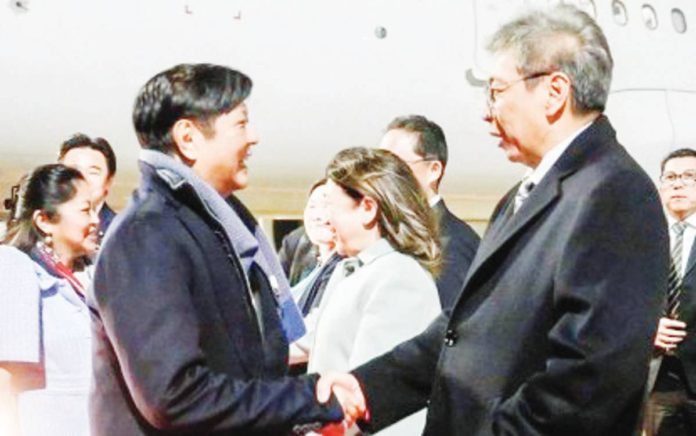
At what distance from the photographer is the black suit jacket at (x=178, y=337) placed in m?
1.59

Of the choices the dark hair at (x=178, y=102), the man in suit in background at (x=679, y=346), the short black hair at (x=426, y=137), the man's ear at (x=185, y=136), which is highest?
the dark hair at (x=178, y=102)

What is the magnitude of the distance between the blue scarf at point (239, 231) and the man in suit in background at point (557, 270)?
210 millimetres

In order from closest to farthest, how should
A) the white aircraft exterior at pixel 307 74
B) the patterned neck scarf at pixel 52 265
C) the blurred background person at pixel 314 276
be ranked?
the patterned neck scarf at pixel 52 265 < the blurred background person at pixel 314 276 < the white aircraft exterior at pixel 307 74

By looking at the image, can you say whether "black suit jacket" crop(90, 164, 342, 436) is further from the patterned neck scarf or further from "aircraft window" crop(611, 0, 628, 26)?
"aircraft window" crop(611, 0, 628, 26)

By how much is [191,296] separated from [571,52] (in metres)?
0.70

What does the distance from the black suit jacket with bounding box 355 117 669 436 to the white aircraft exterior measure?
1.48 m

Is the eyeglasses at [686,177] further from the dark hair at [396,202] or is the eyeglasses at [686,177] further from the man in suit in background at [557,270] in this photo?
the man in suit in background at [557,270]

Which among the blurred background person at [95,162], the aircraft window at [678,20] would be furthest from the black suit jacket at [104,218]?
the aircraft window at [678,20]

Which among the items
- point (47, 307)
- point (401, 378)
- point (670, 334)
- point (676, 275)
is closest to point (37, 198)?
point (47, 307)

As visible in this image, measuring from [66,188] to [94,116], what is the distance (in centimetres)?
107

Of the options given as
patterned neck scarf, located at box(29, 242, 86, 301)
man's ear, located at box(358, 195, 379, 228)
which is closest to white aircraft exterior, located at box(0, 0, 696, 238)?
man's ear, located at box(358, 195, 379, 228)

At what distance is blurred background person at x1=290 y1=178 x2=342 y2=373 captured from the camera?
2988 millimetres

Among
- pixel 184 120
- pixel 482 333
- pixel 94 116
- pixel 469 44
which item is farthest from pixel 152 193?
pixel 469 44

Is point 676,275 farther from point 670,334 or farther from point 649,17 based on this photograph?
point 649,17
